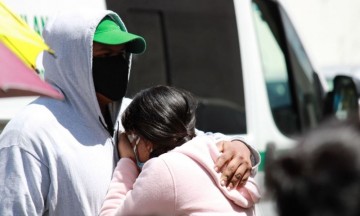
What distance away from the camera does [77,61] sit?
9.59 feet

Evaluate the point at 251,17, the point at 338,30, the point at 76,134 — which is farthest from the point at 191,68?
the point at 338,30

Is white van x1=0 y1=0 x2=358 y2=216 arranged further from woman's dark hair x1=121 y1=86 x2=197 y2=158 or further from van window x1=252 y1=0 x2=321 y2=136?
woman's dark hair x1=121 y1=86 x2=197 y2=158

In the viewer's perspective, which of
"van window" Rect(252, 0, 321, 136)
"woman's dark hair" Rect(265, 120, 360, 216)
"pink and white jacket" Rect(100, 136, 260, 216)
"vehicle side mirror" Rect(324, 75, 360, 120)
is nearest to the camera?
"woman's dark hair" Rect(265, 120, 360, 216)

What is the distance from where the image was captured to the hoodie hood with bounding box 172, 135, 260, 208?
8.75 feet

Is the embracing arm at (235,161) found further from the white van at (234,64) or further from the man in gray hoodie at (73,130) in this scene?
the white van at (234,64)

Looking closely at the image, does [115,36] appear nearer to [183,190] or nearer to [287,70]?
[183,190]

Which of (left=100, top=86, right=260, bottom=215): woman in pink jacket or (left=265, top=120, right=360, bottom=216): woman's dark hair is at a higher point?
(left=265, top=120, right=360, bottom=216): woman's dark hair

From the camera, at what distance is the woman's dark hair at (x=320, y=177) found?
4.31 ft

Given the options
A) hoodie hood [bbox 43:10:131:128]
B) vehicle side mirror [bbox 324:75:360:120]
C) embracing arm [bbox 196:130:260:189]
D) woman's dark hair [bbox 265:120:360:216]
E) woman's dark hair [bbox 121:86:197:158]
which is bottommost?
vehicle side mirror [bbox 324:75:360:120]

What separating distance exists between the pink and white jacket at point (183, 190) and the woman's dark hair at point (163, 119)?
65 millimetres

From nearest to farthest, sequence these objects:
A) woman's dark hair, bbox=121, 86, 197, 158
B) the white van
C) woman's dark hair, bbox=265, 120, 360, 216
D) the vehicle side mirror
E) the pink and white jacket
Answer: woman's dark hair, bbox=265, 120, 360, 216
the pink and white jacket
woman's dark hair, bbox=121, 86, 197, 158
the white van
the vehicle side mirror

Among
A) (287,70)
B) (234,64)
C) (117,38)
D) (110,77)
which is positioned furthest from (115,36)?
(287,70)

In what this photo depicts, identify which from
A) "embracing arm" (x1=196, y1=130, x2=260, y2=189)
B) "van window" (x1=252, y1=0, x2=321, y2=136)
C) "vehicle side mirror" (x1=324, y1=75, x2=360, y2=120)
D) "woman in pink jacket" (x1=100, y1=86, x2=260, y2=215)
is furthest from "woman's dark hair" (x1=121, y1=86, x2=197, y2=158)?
"van window" (x1=252, y1=0, x2=321, y2=136)

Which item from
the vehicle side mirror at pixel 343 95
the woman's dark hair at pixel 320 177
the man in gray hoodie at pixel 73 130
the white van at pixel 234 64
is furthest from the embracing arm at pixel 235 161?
the vehicle side mirror at pixel 343 95
